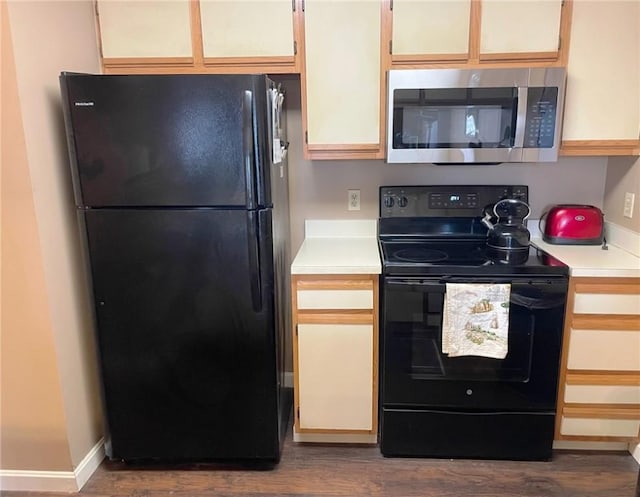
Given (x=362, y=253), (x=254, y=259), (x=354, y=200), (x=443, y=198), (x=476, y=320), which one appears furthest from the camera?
(x=354, y=200)

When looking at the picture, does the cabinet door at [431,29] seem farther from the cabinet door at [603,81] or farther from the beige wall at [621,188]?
the beige wall at [621,188]

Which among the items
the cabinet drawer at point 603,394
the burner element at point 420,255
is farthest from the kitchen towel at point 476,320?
the cabinet drawer at point 603,394

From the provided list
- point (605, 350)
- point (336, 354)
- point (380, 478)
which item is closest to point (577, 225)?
point (605, 350)

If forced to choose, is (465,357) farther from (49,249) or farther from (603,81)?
(49,249)

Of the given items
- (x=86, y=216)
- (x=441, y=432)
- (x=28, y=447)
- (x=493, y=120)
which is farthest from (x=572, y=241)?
(x=28, y=447)

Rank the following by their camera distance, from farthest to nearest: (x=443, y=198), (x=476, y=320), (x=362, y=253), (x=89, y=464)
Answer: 1. (x=443, y=198)
2. (x=362, y=253)
3. (x=89, y=464)
4. (x=476, y=320)

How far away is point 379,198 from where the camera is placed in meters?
2.47

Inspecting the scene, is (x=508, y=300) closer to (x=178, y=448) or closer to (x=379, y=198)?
(x=379, y=198)

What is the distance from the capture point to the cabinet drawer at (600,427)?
82.4 inches

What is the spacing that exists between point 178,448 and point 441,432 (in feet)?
3.84

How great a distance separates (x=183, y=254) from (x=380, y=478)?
4.19 ft

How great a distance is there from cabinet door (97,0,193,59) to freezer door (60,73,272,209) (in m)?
0.43

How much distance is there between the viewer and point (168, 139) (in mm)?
1764

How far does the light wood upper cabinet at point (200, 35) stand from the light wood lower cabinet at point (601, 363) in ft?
5.31
